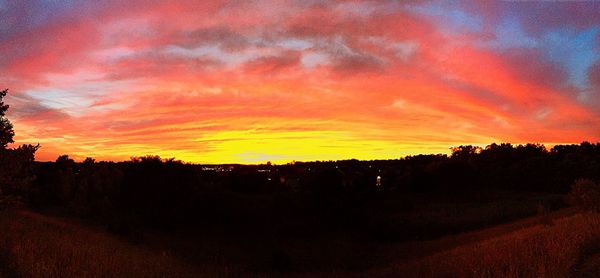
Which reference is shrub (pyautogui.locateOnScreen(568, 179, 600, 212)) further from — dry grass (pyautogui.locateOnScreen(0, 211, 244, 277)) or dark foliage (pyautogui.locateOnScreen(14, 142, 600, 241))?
dry grass (pyautogui.locateOnScreen(0, 211, 244, 277))

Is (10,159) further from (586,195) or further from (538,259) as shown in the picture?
(586,195)

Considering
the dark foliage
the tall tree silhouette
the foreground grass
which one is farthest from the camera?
the dark foliage

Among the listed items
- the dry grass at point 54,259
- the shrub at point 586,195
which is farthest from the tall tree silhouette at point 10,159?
the shrub at point 586,195

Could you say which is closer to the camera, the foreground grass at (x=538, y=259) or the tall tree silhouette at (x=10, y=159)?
the foreground grass at (x=538, y=259)

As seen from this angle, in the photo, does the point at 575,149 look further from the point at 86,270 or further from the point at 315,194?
the point at 86,270

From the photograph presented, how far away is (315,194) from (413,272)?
1946 inches

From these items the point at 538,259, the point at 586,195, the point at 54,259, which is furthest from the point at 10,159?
the point at 586,195

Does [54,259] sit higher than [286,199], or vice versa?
[286,199]

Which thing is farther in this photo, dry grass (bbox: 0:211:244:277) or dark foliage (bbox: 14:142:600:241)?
dark foliage (bbox: 14:142:600:241)

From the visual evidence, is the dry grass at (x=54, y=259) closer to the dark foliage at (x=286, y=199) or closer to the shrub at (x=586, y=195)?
the dark foliage at (x=286, y=199)

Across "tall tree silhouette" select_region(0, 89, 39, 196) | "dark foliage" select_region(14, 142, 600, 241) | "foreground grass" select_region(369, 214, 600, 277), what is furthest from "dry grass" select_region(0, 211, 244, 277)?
"dark foliage" select_region(14, 142, 600, 241)

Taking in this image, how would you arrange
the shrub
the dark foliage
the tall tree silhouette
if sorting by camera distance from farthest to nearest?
1. the dark foliage
2. the shrub
3. the tall tree silhouette

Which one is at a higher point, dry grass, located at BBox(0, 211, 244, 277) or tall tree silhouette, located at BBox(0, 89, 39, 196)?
tall tree silhouette, located at BBox(0, 89, 39, 196)

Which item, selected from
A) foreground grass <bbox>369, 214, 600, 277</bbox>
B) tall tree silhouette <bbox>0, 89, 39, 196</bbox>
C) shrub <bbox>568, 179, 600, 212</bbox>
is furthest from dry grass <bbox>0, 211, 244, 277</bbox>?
shrub <bbox>568, 179, 600, 212</bbox>
